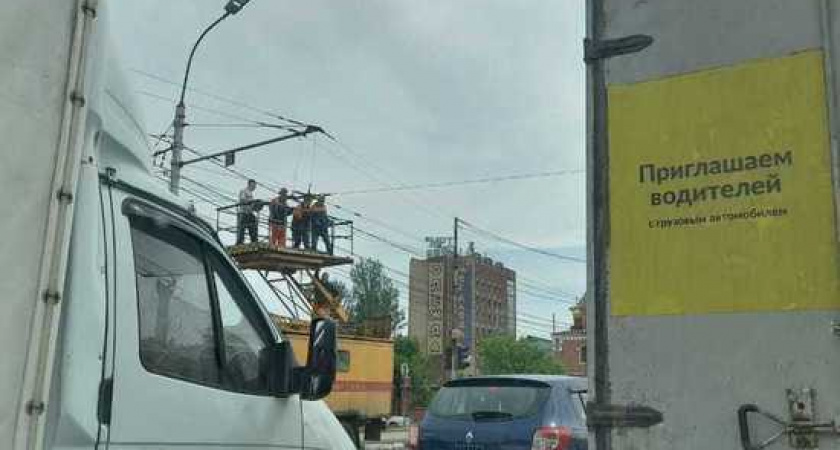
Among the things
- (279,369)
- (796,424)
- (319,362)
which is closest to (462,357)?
(319,362)

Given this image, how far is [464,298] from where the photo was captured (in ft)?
287

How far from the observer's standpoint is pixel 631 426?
2963 mm

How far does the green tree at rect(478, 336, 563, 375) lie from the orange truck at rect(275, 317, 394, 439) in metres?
49.8

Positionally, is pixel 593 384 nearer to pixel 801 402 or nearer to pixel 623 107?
pixel 801 402

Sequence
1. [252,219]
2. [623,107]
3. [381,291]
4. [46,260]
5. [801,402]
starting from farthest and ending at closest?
[381,291] → [252,219] → [623,107] → [801,402] → [46,260]

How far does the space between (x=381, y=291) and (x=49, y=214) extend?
279ft

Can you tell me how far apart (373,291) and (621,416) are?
84622 mm

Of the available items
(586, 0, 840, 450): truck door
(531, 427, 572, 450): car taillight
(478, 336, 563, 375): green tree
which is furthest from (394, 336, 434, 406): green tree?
(586, 0, 840, 450): truck door

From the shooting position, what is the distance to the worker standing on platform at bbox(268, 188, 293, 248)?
77.1 feet

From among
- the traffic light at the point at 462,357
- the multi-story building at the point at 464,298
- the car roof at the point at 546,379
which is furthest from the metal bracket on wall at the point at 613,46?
the multi-story building at the point at 464,298

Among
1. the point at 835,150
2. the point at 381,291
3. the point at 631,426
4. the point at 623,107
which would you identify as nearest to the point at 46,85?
the point at 623,107

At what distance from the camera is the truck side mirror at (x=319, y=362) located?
3.79 metres

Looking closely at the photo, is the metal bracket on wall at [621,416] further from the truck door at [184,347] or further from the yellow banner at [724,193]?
the truck door at [184,347]

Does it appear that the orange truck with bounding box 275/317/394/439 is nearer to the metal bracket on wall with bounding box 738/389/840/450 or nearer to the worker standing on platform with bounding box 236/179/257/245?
the worker standing on platform with bounding box 236/179/257/245
